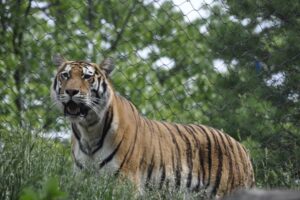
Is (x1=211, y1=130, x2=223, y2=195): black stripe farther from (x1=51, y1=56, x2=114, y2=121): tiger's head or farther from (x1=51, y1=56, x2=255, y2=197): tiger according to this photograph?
(x1=51, y1=56, x2=114, y2=121): tiger's head

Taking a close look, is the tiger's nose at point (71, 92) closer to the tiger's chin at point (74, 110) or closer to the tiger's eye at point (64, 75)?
the tiger's chin at point (74, 110)

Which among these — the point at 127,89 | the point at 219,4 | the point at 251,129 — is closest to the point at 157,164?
the point at 251,129

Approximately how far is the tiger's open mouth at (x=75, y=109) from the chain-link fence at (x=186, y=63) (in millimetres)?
226

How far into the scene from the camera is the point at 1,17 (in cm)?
873

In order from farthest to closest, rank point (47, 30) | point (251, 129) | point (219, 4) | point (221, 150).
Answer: point (47, 30) → point (219, 4) → point (251, 129) → point (221, 150)

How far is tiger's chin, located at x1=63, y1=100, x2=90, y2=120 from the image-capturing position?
4.75 meters

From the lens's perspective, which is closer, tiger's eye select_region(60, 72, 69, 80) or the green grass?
the green grass

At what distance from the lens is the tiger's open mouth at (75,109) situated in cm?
475

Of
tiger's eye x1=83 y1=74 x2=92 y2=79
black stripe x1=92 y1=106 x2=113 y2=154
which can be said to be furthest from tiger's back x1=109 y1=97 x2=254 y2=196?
tiger's eye x1=83 y1=74 x2=92 y2=79

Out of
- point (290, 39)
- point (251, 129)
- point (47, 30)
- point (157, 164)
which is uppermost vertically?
point (47, 30)

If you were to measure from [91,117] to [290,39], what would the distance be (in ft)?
6.18

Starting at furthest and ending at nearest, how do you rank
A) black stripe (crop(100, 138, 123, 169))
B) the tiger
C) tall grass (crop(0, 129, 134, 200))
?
the tiger, black stripe (crop(100, 138, 123, 169)), tall grass (crop(0, 129, 134, 200))

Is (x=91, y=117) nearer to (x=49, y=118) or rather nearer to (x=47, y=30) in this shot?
(x=49, y=118)

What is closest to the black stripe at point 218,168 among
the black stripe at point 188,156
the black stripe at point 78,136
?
the black stripe at point 188,156
